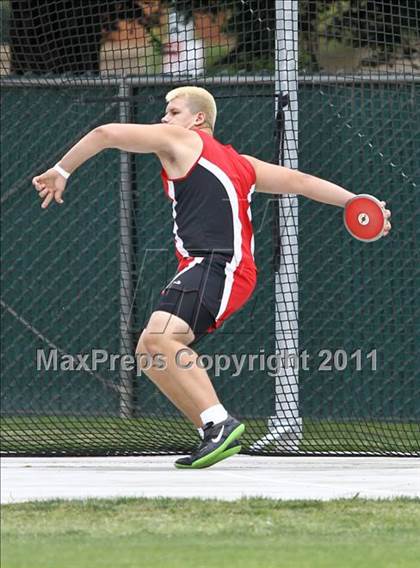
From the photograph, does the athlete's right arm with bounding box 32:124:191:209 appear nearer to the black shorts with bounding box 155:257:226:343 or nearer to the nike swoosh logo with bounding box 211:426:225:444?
the black shorts with bounding box 155:257:226:343

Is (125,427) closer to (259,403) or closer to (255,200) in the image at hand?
(259,403)

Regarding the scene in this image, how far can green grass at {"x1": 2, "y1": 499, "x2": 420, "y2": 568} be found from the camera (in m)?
5.17

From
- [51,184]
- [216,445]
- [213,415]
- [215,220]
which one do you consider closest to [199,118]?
[215,220]

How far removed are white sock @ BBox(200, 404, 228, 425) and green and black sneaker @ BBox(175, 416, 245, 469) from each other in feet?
0.05

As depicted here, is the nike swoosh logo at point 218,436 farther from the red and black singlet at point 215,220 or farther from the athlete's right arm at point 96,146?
the athlete's right arm at point 96,146

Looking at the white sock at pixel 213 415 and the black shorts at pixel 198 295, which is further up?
the black shorts at pixel 198 295

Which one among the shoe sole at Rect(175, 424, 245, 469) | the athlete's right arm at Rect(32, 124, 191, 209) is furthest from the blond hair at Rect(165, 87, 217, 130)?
the shoe sole at Rect(175, 424, 245, 469)

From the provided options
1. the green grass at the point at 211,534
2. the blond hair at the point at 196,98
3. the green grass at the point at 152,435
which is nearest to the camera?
the green grass at the point at 211,534

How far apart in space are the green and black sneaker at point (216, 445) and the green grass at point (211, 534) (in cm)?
26

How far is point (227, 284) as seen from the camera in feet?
20.4

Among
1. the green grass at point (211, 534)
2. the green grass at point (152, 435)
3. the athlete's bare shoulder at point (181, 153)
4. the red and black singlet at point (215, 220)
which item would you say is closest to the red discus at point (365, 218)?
the red and black singlet at point (215, 220)

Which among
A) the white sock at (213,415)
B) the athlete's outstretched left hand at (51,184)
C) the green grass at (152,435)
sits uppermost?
the athlete's outstretched left hand at (51,184)

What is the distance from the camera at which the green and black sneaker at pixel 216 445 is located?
19.6ft

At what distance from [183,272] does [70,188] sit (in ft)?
14.9
